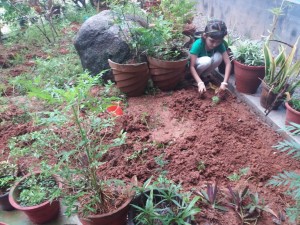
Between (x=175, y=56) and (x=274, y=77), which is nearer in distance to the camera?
(x=274, y=77)

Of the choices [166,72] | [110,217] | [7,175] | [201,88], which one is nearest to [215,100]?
[201,88]

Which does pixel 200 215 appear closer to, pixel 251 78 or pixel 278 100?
pixel 278 100

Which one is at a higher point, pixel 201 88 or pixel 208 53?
pixel 208 53

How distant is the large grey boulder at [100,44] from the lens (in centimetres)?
380

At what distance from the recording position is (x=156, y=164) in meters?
2.63

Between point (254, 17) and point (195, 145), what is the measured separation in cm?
326

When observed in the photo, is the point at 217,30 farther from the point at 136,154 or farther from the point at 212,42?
the point at 136,154

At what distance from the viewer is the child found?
3.40m

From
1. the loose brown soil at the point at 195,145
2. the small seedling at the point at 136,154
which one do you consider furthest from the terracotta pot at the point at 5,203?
the small seedling at the point at 136,154

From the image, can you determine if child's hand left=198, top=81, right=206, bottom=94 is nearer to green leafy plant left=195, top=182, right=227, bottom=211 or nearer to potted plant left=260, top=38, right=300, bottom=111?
potted plant left=260, top=38, right=300, bottom=111

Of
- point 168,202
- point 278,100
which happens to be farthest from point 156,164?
point 278,100

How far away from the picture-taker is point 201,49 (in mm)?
3746

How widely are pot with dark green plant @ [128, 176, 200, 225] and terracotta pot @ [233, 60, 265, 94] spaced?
2.05 meters

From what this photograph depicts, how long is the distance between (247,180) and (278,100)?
1.21 meters
